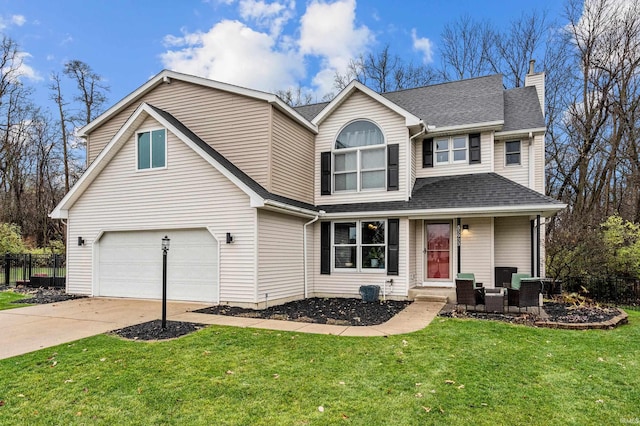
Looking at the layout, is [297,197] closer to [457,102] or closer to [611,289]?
[457,102]

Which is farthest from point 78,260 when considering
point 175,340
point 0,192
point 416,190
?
point 0,192

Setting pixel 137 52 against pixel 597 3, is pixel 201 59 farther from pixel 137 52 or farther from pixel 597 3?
pixel 597 3

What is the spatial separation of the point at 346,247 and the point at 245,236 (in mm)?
3668

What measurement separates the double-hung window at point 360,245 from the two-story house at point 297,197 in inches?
1.4

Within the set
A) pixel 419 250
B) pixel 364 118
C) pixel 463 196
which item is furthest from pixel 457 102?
pixel 419 250

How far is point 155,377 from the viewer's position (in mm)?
5090

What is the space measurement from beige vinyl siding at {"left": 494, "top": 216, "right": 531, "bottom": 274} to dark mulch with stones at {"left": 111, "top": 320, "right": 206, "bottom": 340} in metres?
9.50

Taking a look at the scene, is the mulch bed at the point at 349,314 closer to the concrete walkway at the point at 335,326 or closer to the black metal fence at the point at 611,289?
the concrete walkway at the point at 335,326

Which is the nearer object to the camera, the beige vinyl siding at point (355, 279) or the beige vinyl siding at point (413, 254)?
the beige vinyl siding at point (355, 279)

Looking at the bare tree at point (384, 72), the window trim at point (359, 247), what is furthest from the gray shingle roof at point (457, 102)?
the bare tree at point (384, 72)

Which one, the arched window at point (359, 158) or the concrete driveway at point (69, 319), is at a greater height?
the arched window at point (359, 158)

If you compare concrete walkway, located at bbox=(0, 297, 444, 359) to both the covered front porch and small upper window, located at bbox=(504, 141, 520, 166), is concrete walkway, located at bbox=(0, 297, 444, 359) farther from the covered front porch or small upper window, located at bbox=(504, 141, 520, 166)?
small upper window, located at bbox=(504, 141, 520, 166)

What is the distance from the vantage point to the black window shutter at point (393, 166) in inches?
493

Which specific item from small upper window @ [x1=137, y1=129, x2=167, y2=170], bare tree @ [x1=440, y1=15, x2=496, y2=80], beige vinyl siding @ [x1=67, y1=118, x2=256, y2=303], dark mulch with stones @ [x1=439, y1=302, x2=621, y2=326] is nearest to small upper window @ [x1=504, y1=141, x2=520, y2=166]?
dark mulch with stones @ [x1=439, y1=302, x2=621, y2=326]
